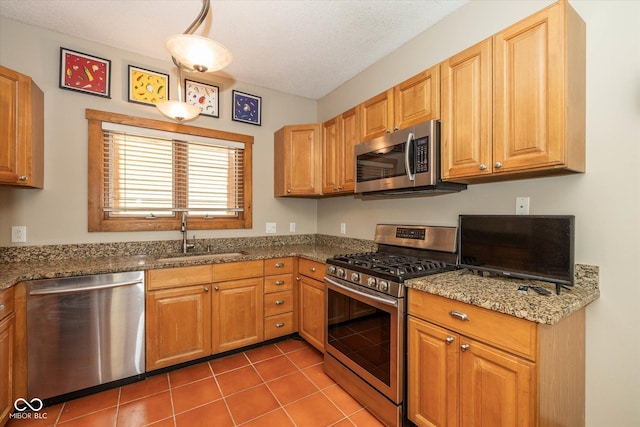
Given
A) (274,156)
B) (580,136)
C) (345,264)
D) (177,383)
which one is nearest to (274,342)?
(177,383)

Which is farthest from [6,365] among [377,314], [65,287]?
[377,314]

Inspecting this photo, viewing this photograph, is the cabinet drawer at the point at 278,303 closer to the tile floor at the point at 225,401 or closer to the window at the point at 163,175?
the tile floor at the point at 225,401

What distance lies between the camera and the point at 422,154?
1905 millimetres

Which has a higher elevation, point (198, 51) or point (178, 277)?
point (198, 51)

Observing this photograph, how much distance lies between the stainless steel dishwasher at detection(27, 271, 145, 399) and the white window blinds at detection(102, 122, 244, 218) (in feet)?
2.62

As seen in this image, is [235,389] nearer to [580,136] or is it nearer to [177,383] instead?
[177,383]

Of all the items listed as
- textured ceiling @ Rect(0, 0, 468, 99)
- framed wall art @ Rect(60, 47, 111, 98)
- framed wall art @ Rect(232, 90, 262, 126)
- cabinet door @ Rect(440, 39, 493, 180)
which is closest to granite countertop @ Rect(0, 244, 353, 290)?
cabinet door @ Rect(440, 39, 493, 180)

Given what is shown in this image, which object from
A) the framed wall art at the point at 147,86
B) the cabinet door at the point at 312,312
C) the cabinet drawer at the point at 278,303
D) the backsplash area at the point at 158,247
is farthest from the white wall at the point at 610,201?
the framed wall art at the point at 147,86

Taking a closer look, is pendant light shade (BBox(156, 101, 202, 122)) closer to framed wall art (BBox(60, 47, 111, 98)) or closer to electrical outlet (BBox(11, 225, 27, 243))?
framed wall art (BBox(60, 47, 111, 98))

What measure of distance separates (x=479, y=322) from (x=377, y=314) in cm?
62

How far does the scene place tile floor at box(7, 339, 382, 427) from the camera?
1783 mm

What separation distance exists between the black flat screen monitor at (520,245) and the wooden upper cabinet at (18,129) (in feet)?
10.0

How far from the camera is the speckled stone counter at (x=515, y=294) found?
3.86 ft

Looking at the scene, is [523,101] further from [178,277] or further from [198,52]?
Result: [178,277]
